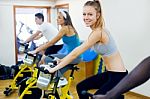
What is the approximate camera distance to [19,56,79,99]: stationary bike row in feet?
8.04

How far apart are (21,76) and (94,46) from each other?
2661 mm

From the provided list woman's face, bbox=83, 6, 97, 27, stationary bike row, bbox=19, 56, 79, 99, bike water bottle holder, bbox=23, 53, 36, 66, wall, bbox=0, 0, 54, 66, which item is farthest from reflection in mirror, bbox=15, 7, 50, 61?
woman's face, bbox=83, 6, 97, 27

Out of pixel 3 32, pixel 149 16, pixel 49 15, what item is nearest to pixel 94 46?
pixel 149 16

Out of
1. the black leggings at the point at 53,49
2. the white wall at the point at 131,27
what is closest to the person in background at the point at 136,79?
the black leggings at the point at 53,49

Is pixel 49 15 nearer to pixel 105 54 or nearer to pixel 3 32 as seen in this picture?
pixel 3 32

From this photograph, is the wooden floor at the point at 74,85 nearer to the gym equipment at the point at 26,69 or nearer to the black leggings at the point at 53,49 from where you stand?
the gym equipment at the point at 26,69

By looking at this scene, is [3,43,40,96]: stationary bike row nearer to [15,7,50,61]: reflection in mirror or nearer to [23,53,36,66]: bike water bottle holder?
[23,53,36,66]: bike water bottle holder

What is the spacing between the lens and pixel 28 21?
7.29m

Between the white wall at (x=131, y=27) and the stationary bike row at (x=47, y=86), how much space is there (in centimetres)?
172

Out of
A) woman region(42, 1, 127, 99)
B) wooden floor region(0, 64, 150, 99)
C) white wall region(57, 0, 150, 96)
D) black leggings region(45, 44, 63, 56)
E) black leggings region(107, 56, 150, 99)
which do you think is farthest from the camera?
wooden floor region(0, 64, 150, 99)

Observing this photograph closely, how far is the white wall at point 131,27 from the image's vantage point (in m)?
4.22

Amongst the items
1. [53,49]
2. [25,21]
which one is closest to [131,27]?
[53,49]

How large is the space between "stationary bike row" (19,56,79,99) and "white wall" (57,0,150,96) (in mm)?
1723

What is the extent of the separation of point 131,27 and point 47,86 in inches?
100
